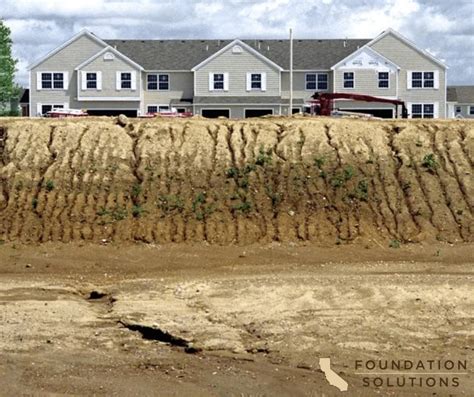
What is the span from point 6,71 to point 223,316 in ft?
177

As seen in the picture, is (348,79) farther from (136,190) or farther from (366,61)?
(136,190)

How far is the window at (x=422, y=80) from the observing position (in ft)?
215

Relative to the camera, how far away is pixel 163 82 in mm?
65500

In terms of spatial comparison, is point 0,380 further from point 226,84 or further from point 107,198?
point 226,84

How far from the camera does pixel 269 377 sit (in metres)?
13.6

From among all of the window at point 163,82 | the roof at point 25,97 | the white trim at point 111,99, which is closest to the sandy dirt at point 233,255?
the white trim at point 111,99

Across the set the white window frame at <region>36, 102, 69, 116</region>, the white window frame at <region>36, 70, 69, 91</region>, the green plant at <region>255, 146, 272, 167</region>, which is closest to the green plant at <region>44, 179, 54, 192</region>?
the green plant at <region>255, 146, 272, 167</region>

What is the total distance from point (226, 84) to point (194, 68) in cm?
227

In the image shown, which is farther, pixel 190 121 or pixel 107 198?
pixel 190 121

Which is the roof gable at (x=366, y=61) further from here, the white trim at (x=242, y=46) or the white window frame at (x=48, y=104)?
the white window frame at (x=48, y=104)

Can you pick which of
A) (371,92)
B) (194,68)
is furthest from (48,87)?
(371,92)

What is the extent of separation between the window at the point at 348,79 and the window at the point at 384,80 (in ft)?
5.74

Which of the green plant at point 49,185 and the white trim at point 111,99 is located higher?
the white trim at point 111,99

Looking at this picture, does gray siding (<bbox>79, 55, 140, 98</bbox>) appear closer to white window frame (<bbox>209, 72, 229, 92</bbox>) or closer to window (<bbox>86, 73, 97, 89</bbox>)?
window (<bbox>86, 73, 97, 89</bbox>)
